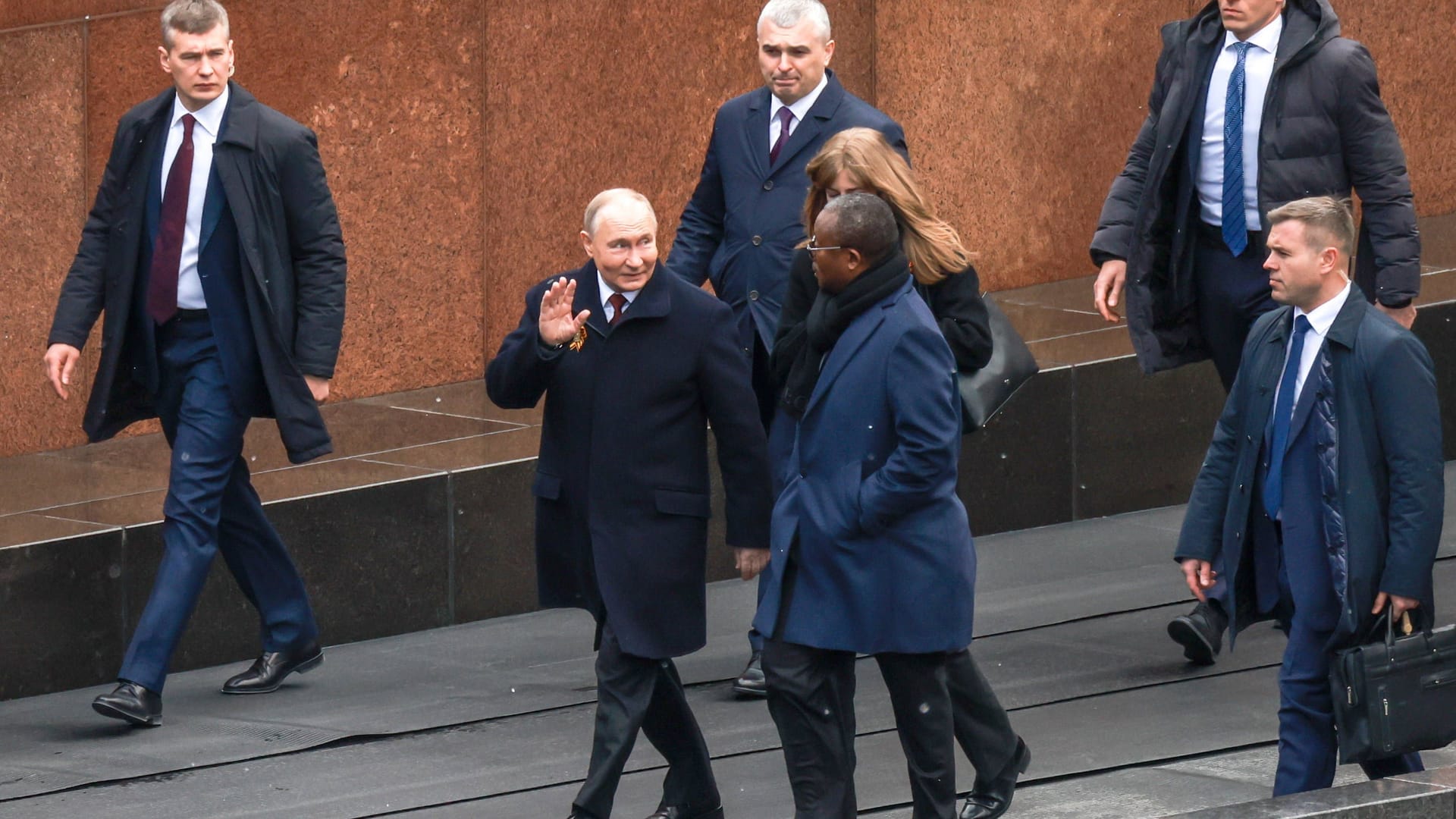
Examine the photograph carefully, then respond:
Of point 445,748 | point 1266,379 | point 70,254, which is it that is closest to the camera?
point 1266,379

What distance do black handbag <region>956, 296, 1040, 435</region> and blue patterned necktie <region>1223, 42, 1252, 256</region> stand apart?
1.07 m

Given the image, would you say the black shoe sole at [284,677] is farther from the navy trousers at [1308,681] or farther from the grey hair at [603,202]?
the navy trousers at [1308,681]

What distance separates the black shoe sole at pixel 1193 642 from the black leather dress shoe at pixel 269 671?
8.39 ft

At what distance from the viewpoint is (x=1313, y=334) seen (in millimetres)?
6398

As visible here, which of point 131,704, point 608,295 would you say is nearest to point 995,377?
point 608,295

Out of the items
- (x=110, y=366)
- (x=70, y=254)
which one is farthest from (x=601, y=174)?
(x=110, y=366)

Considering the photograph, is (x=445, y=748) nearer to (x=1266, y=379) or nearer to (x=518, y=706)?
(x=518, y=706)

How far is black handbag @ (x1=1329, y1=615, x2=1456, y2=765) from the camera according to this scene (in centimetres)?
614

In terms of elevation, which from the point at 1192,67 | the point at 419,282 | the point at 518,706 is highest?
the point at 1192,67

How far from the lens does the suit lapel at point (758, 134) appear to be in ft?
25.7

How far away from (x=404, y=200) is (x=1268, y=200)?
3.89 m

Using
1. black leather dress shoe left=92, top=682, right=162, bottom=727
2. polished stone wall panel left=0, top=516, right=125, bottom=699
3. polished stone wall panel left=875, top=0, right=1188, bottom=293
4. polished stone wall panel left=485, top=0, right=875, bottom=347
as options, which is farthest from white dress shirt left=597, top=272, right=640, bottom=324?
polished stone wall panel left=875, top=0, right=1188, bottom=293

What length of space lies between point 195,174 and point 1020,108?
5.20 metres

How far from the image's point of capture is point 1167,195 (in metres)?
8.13
